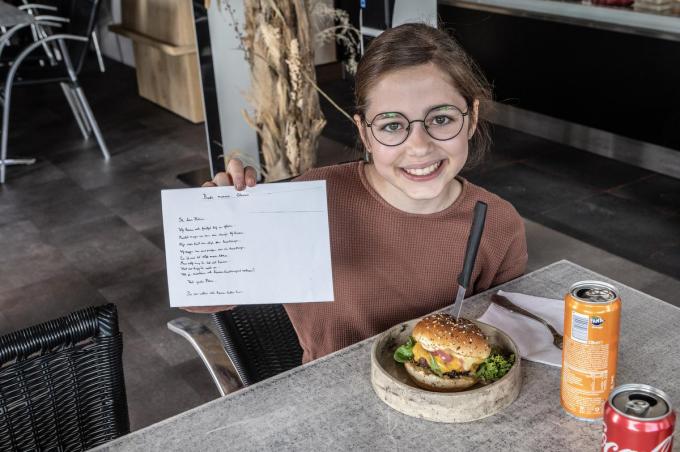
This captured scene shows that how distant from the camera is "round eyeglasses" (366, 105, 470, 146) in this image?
4.88ft

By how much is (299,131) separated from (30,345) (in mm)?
2139

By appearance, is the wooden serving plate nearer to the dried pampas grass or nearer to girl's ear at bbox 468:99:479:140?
girl's ear at bbox 468:99:479:140

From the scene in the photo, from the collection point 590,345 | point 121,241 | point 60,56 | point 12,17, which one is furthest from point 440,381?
point 60,56

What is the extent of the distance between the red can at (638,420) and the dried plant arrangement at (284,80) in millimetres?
2311

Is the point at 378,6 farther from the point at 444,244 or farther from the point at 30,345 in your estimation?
the point at 30,345

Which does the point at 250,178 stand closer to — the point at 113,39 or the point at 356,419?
the point at 356,419

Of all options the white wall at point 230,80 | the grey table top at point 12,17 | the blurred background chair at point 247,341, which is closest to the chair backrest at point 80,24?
the grey table top at point 12,17

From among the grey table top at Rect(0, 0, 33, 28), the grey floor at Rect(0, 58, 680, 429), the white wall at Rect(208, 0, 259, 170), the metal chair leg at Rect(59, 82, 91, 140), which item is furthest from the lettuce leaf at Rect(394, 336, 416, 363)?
the metal chair leg at Rect(59, 82, 91, 140)

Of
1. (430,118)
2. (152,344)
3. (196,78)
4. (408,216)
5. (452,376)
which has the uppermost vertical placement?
(430,118)

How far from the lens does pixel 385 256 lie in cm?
159

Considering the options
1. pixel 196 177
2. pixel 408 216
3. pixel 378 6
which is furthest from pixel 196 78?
pixel 408 216

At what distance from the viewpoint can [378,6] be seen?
3633 millimetres

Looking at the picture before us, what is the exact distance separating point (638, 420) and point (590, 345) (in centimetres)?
18

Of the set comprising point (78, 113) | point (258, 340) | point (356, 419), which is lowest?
point (78, 113)
